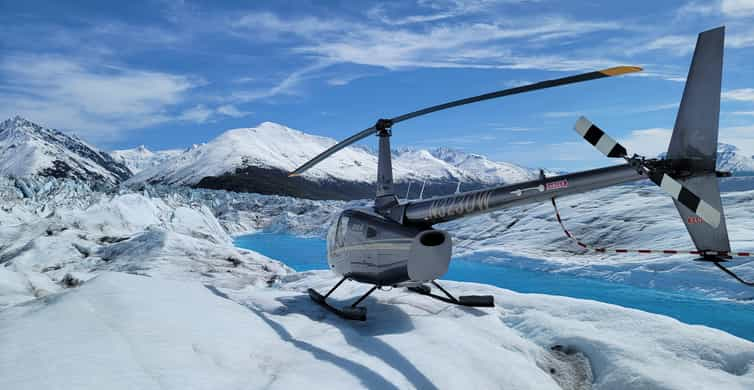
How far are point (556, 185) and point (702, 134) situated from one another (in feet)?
5.96

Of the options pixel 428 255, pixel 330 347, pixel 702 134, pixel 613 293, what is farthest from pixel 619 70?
pixel 613 293

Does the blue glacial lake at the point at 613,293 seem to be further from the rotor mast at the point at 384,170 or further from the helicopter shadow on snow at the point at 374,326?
the rotor mast at the point at 384,170

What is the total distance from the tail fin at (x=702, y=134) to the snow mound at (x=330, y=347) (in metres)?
1.70

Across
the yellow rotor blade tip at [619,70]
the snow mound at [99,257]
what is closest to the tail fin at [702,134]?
the yellow rotor blade tip at [619,70]

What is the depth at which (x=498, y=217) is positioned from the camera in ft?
116

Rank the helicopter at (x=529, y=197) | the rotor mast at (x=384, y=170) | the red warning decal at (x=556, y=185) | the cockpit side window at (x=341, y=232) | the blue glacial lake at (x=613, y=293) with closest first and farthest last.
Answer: the helicopter at (x=529, y=197) → the red warning decal at (x=556, y=185) → the rotor mast at (x=384, y=170) → the cockpit side window at (x=341, y=232) → the blue glacial lake at (x=613, y=293)

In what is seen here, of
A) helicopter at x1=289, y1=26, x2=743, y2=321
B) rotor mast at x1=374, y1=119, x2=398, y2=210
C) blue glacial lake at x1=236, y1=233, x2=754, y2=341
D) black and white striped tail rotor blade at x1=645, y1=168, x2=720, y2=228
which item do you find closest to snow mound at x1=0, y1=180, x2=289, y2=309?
helicopter at x1=289, y1=26, x2=743, y2=321

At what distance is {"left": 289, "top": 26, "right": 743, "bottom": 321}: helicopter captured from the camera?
16.0ft

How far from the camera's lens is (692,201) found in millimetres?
4590

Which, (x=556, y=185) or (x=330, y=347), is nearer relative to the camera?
(x=330, y=347)

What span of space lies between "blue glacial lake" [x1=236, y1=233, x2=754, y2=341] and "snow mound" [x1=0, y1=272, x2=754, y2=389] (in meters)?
9.14

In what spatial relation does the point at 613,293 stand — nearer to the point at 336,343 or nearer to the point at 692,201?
the point at 692,201

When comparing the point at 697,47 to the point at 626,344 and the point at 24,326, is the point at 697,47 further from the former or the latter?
the point at 24,326

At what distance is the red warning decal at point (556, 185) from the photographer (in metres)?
6.13
